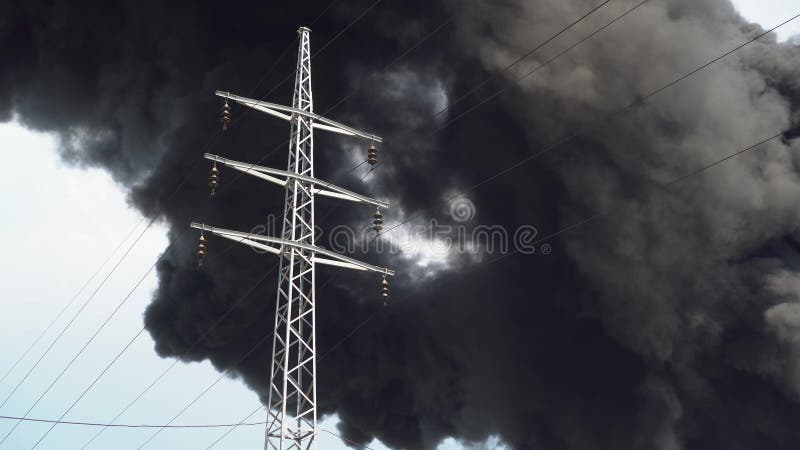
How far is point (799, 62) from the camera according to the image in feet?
178

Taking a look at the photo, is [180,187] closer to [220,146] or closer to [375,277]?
[220,146]

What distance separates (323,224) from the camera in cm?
6444

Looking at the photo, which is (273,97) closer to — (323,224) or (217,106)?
(217,106)

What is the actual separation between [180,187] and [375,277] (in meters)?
13.4

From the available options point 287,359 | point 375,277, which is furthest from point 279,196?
point 287,359

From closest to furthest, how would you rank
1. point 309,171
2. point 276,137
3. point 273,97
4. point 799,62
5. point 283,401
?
point 283,401
point 309,171
point 799,62
point 276,137
point 273,97

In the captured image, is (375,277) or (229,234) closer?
(229,234)

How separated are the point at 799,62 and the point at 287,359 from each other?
37.5m

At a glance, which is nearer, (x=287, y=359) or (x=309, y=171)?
(x=287, y=359)

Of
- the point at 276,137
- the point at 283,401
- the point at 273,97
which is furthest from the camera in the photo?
the point at 273,97

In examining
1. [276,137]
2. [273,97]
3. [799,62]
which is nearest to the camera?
[799,62]

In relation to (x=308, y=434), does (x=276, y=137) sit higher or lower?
A: higher

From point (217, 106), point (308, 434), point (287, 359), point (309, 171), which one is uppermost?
point (217, 106)

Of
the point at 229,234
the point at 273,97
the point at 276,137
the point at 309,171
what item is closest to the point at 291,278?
the point at 229,234
